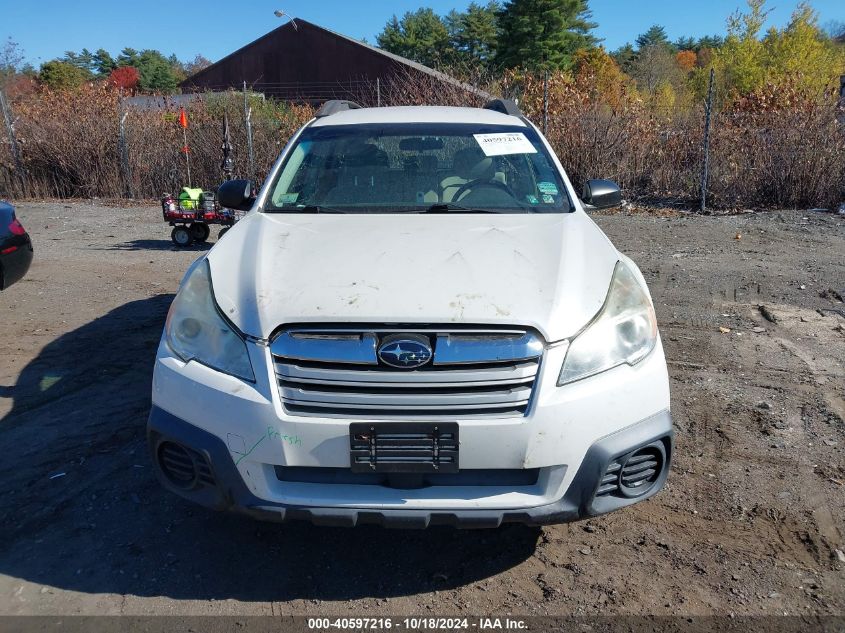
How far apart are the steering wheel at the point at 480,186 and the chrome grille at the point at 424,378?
1.55 meters

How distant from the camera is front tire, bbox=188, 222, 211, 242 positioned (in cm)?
986

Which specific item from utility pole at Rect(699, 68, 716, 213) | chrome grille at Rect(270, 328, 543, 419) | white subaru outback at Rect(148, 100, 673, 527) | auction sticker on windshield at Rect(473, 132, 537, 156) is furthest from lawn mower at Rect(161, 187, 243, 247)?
utility pole at Rect(699, 68, 716, 213)

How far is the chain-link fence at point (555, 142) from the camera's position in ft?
38.1

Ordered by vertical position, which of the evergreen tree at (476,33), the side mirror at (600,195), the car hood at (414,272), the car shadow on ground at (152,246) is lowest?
the car shadow on ground at (152,246)

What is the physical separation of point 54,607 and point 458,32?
3086 inches

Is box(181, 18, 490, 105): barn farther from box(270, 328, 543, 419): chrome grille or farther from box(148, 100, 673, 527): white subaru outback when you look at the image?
box(270, 328, 543, 419): chrome grille

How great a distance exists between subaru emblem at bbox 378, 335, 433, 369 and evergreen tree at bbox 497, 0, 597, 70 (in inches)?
2016

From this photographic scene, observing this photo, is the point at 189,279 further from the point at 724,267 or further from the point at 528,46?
the point at 528,46

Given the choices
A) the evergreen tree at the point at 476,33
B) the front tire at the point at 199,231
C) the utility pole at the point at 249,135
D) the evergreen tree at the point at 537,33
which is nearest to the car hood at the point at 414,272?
the front tire at the point at 199,231

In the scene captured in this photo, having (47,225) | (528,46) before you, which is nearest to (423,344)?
(47,225)

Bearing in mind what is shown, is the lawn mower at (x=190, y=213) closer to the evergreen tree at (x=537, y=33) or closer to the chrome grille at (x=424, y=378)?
the chrome grille at (x=424, y=378)

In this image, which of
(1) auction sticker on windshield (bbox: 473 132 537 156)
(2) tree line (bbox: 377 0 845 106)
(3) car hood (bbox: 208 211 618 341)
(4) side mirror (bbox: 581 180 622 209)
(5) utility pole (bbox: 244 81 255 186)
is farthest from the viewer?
(2) tree line (bbox: 377 0 845 106)

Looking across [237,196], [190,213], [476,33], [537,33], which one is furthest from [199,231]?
[476,33]

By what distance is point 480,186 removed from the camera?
3.84m
